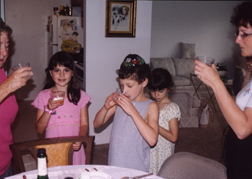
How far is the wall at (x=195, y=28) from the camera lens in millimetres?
7293

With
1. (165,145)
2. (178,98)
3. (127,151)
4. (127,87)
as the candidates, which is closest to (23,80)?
(127,87)

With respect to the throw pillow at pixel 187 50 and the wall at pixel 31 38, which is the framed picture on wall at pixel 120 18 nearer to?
the wall at pixel 31 38

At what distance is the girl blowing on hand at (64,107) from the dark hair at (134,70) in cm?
45

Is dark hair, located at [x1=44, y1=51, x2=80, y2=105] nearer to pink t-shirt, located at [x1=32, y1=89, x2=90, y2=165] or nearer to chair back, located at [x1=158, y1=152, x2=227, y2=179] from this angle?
pink t-shirt, located at [x1=32, y1=89, x2=90, y2=165]

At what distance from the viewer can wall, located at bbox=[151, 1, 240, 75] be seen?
729 centimetres

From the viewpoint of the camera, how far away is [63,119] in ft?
6.58

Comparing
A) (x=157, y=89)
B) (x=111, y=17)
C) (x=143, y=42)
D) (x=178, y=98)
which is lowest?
(x=178, y=98)

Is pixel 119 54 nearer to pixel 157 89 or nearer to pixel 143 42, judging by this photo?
pixel 143 42

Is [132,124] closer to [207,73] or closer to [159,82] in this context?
[159,82]

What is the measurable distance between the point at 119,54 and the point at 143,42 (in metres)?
0.38

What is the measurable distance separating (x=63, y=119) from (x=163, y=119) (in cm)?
79

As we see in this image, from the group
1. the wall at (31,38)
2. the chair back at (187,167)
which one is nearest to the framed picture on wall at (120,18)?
the wall at (31,38)

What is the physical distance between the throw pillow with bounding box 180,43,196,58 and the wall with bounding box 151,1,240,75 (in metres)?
0.31

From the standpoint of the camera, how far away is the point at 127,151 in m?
1.73
